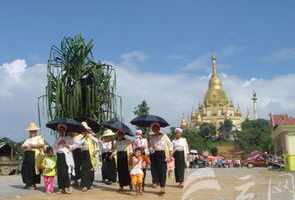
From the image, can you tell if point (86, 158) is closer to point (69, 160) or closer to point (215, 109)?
point (69, 160)

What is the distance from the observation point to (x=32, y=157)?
14.3 metres

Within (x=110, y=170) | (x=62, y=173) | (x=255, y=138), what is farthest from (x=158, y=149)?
(x=255, y=138)

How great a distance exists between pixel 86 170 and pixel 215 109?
134m

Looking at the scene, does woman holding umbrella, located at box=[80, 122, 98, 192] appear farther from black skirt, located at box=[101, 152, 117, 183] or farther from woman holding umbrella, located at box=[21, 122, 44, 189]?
black skirt, located at box=[101, 152, 117, 183]

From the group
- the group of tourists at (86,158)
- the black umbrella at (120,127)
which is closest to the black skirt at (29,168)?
the group of tourists at (86,158)

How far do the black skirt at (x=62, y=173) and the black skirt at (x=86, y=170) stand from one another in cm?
48

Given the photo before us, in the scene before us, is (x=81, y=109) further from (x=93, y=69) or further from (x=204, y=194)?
(x=204, y=194)

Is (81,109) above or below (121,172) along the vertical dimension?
above

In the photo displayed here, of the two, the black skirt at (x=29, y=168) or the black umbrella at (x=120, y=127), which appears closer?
the black umbrella at (x=120, y=127)

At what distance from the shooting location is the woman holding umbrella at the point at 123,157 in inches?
538

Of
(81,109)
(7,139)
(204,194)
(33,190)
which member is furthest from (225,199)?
(7,139)

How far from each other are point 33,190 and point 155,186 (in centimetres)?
306

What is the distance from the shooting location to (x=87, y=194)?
1270cm

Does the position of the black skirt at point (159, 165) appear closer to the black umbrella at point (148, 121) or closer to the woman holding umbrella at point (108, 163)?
the black umbrella at point (148, 121)
